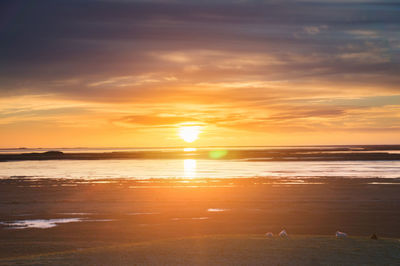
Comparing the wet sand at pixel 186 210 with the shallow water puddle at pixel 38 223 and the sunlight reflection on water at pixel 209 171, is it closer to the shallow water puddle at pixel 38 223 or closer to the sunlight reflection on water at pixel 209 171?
the shallow water puddle at pixel 38 223

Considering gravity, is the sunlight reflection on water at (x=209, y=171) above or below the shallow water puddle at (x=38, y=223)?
above

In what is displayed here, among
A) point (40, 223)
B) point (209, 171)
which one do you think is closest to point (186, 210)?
point (40, 223)

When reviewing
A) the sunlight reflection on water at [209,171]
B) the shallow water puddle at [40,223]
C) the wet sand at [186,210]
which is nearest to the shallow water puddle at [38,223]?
the shallow water puddle at [40,223]

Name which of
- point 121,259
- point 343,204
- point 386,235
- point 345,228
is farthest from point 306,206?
point 121,259

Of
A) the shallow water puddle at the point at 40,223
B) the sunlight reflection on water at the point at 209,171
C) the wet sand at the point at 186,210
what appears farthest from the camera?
the sunlight reflection on water at the point at 209,171

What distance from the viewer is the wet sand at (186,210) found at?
17219 millimetres

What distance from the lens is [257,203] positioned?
1004 inches

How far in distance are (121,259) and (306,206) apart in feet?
52.4

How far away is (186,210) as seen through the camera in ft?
75.4

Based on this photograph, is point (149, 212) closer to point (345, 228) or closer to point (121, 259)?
point (345, 228)

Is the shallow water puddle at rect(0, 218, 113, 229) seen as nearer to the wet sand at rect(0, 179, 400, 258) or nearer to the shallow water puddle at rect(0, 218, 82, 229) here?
the shallow water puddle at rect(0, 218, 82, 229)

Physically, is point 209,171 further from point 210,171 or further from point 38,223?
point 38,223

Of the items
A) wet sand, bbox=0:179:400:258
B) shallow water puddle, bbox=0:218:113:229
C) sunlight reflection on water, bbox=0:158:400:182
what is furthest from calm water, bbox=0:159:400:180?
shallow water puddle, bbox=0:218:113:229

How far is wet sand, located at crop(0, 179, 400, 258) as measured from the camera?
1722 centimetres
